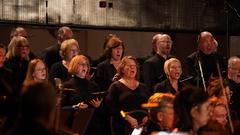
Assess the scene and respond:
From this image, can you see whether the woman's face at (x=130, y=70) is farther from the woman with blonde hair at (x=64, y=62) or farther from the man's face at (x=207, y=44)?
the man's face at (x=207, y=44)

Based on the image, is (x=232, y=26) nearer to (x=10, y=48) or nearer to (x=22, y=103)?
(x=10, y=48)

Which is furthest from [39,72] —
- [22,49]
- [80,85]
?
[22,49]

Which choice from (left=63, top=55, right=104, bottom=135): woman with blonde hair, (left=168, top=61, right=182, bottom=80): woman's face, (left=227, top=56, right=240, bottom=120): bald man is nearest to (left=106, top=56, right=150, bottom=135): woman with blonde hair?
(left=63, top=55, right=104, bottom=135): woman with blonde hair

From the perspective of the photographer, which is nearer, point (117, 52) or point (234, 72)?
point (117, 52)

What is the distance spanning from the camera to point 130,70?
7789mm

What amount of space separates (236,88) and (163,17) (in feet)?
8.93

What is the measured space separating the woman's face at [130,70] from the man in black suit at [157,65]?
0.71 meters

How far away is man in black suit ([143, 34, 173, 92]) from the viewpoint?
8547mm

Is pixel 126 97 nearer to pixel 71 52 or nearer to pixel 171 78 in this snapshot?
pixel 171 78

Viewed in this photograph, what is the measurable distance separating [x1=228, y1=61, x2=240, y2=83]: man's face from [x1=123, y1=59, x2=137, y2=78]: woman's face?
1.42 m

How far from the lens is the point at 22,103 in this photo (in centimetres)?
371

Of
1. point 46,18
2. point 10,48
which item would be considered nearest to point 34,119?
point 10,48

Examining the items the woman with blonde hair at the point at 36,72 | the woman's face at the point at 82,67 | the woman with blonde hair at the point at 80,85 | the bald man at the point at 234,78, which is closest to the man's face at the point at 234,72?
the bald man at the point at 234,78

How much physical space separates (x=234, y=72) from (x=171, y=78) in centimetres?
91
